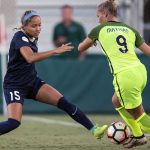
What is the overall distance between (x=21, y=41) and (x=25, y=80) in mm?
551

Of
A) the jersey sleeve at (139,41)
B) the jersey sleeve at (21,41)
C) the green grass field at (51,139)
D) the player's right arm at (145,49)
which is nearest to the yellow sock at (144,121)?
the green grass field at (51,139)

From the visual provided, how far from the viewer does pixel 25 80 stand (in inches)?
391

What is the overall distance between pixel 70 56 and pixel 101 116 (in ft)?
6.68

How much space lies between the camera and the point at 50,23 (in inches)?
797

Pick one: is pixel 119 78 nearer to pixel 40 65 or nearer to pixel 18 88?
pixel 18 88

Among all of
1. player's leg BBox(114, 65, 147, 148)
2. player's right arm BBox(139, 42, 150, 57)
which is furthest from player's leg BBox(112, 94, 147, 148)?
player's right arm BBox(139, 42, 150, 57)

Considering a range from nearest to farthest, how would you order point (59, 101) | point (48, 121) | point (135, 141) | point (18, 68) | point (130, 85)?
point (130, 85) → point (135, 141) → point (18, 68) → point (59, 101) → point (48, 121)

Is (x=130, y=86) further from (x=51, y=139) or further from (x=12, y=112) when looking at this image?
(x=51, y=139)

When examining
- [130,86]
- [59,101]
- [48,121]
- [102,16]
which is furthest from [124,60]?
[48,121]

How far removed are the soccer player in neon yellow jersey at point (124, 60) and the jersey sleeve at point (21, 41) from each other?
72cm

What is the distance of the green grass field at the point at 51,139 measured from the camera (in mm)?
9984

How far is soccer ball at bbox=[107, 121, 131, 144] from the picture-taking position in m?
9.74

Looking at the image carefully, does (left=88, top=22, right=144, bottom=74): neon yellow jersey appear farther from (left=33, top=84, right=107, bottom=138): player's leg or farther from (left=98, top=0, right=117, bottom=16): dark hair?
(left=33, top=84, right=107, bottom=138): player's leg

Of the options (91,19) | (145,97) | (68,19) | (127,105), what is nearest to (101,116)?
(145,97)
